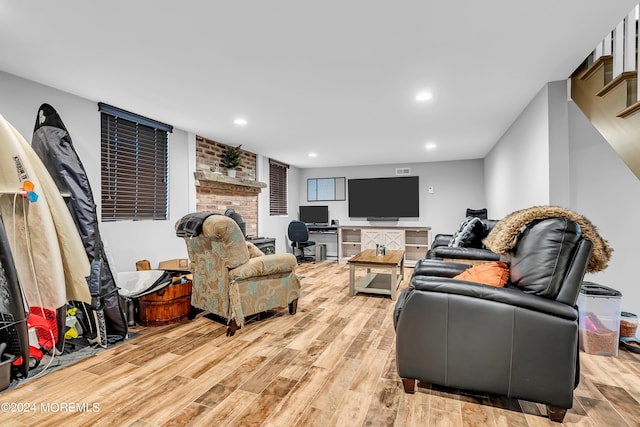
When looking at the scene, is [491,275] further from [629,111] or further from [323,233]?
[323,233]

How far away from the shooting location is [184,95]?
2.85 meters

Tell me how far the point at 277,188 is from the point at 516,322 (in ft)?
17.6

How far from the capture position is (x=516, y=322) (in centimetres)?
152

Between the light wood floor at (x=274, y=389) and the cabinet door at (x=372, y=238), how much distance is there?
12.3ft

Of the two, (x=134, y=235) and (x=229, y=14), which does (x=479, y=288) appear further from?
(x=134, y=235)

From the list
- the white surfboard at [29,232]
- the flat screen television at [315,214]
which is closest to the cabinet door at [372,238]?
the flat screen television at [315,214]

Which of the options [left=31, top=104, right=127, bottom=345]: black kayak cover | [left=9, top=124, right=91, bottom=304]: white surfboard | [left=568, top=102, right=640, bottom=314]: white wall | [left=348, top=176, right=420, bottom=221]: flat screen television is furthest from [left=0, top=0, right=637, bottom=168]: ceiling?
[left=348, top=176, right=420, bottom=221]: flat screen television

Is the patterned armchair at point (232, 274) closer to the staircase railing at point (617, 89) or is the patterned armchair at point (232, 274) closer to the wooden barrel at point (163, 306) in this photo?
the wooden barrel at point (163, 306)

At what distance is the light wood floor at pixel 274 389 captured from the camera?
1.55 m

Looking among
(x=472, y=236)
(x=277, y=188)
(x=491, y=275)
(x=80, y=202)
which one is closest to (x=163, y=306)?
(x=80, y=202)

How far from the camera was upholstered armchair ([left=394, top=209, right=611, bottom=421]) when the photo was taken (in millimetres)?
1470

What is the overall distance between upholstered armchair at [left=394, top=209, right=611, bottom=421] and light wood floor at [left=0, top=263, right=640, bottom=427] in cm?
17

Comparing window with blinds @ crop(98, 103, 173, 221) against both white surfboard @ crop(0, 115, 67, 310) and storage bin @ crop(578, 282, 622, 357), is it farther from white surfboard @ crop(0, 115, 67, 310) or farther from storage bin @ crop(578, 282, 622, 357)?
storage bin @ crop(578, 282, 622, 357)

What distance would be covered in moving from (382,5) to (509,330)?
1798mm
